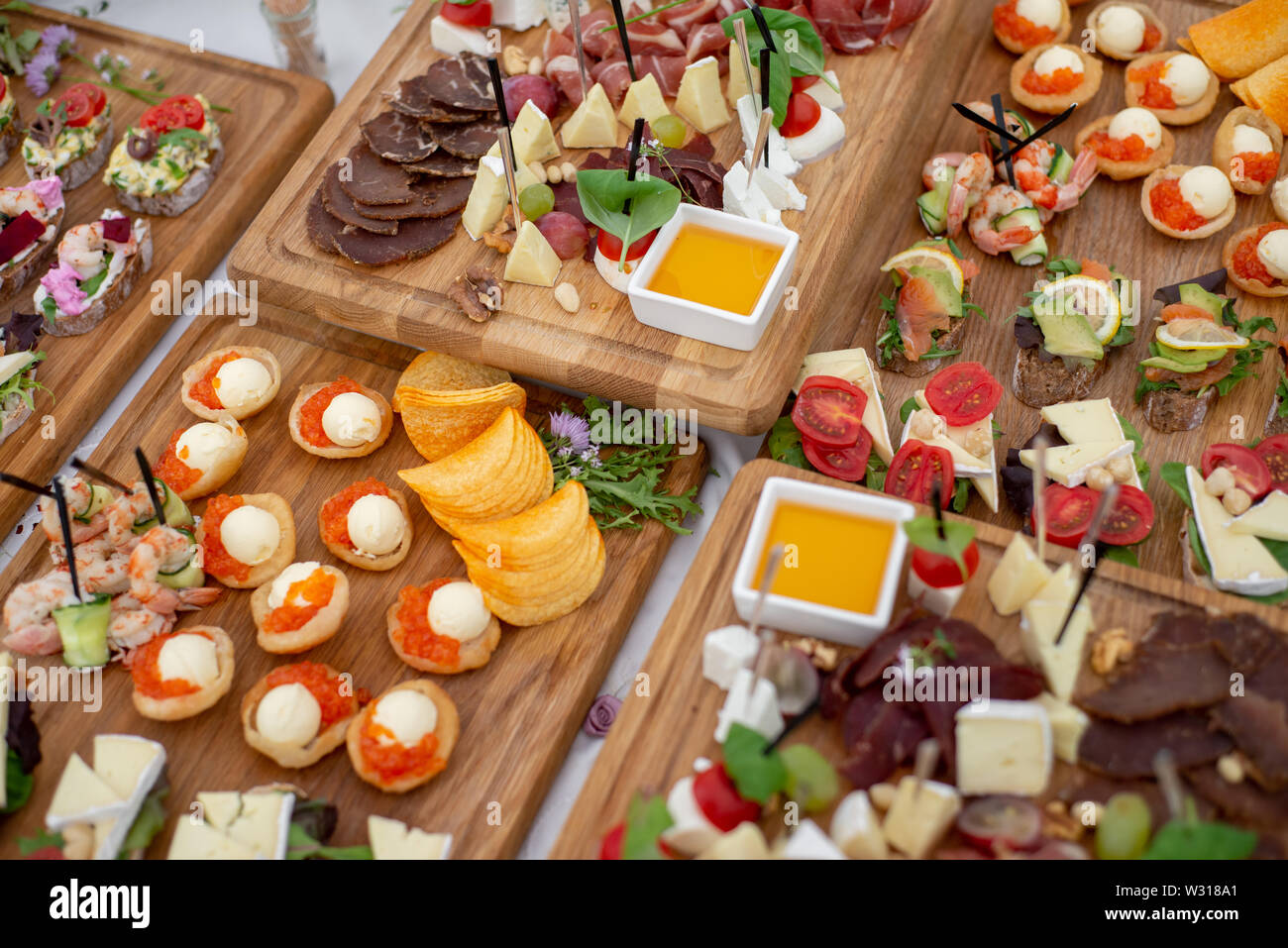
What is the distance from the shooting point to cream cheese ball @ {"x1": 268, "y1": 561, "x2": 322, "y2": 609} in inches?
105

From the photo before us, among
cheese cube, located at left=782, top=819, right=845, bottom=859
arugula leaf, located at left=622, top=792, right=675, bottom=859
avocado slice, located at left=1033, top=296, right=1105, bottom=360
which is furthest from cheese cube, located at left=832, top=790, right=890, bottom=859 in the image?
avocado slice, located at left=1033, top=296, right=1105, bottom=360

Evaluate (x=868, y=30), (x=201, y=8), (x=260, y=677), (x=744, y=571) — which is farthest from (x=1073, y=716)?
(x=201, y=8)

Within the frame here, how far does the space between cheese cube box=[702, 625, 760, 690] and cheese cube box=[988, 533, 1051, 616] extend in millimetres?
578

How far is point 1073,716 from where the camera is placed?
7.20 ft

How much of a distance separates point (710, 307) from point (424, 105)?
1226 mm

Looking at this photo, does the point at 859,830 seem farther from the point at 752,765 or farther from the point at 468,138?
the point at 468,138

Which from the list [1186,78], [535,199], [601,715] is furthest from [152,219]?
[1186,78]

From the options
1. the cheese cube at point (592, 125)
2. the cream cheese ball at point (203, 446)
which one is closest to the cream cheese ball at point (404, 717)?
the cream cheese ball at point (203, 446)

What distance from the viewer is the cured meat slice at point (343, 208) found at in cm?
308

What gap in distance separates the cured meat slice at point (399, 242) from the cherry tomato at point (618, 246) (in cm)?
48

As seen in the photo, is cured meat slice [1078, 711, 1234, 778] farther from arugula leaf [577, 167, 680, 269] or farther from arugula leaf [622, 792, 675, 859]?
arugula leaf [577, 167, 680, 269]

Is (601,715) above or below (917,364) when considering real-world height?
below

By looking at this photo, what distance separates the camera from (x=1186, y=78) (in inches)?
138
